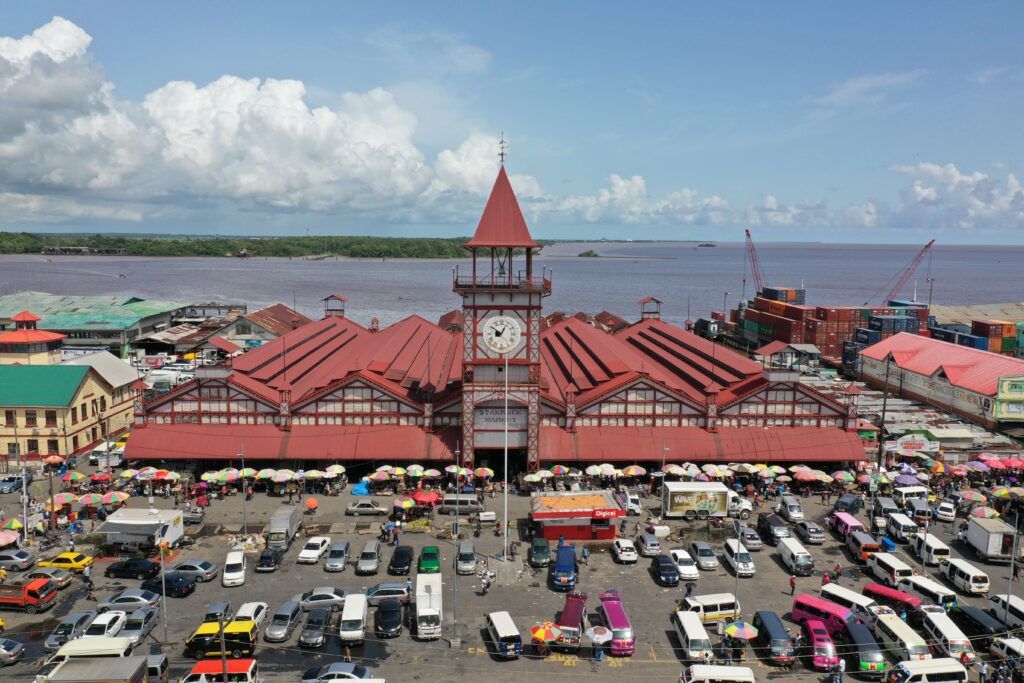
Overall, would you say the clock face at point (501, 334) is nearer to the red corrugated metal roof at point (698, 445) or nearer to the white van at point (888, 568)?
the red corrugated metal roof at point (698, 445)

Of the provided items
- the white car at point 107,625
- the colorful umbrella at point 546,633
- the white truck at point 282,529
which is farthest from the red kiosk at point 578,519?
the white car at point 107,625

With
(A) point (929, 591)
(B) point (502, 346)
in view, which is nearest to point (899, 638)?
(A) point (929, 591)

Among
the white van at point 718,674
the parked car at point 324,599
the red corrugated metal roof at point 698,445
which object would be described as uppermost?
the red corrugated metal roof at point 698,445

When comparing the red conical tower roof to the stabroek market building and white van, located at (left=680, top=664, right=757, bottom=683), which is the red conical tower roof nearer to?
the stabroek market building

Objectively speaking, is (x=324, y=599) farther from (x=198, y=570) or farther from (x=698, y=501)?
(x=698, y=501)

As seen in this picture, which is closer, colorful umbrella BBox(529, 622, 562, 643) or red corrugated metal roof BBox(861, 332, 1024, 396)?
colorful umbrella BBox(529, 622, 562, 643)

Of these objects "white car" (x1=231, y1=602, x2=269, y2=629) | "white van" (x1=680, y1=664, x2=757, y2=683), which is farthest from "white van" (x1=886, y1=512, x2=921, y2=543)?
"white car" (x1=231, y1=602, x2=269, y2=629)
